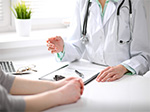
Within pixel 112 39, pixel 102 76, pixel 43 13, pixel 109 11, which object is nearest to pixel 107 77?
pixel 102 76

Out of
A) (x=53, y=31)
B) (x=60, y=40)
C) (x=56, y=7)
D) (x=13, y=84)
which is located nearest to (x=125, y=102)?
(x=13, y=84)

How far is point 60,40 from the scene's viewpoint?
159cm

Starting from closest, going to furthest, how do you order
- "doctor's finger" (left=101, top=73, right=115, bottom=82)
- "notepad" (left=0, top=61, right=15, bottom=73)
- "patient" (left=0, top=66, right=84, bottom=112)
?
"patient" (left=0, top=66, right=84, bottom=112)
"doctor's finger" (left=101, top=73, right=115, bottom=82)
"notepad" (left=0, top=61, right=15, bottom=73)

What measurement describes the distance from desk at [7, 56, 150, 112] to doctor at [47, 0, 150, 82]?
0.51 ft

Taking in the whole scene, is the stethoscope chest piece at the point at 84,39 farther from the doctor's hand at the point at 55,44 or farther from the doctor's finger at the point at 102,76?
the doctor's finger at the point at 102,76

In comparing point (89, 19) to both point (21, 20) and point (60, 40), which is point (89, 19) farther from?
point (21, 20)

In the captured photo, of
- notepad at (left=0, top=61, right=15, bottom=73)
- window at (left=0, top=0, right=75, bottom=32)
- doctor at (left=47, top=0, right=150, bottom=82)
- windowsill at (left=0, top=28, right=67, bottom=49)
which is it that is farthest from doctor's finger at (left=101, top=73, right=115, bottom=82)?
window at (left=0, top=0, right=75, bottom=32)

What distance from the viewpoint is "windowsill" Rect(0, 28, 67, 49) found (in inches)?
74.8

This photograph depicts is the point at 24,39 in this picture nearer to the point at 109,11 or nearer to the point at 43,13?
the point at 43,13

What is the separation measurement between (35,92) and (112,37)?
656mm

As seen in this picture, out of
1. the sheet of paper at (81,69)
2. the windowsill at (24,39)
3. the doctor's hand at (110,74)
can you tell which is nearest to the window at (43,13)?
the windowsill at (24,39)

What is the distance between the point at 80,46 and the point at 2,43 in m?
0.56

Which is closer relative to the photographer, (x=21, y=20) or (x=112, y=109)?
(x=112, y=109)

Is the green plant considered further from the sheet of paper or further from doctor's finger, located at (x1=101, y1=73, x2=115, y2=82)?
doctor's finger, located at (x1=101, y1=73, x2=115, y2=82)
